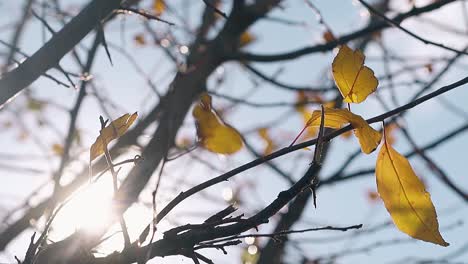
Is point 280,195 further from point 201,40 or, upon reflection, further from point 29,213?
point 201,40

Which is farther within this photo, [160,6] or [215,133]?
[160,6]

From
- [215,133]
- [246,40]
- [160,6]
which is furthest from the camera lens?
[246,40]

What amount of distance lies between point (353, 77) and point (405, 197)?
152mm

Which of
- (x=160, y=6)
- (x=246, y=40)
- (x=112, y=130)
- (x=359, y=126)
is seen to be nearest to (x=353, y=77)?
(x=359, y=126)

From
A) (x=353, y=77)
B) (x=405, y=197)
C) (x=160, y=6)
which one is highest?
(x=160, y=6)

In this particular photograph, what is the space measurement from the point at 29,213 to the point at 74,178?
0.92 ft

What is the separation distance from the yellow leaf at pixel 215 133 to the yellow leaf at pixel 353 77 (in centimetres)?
24

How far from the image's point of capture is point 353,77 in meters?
0.59

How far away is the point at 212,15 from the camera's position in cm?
234

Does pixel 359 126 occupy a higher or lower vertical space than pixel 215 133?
lower

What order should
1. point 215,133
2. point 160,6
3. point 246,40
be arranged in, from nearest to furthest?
point 215,133 < point 160,6 < point 246,40

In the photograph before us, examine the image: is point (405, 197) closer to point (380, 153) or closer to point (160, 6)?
point (380, 153)

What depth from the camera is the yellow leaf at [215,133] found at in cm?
78

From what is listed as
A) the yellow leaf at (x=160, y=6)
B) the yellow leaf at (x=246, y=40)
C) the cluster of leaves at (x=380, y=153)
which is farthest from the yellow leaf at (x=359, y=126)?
the yellow leaf at (x=246, y=40)
